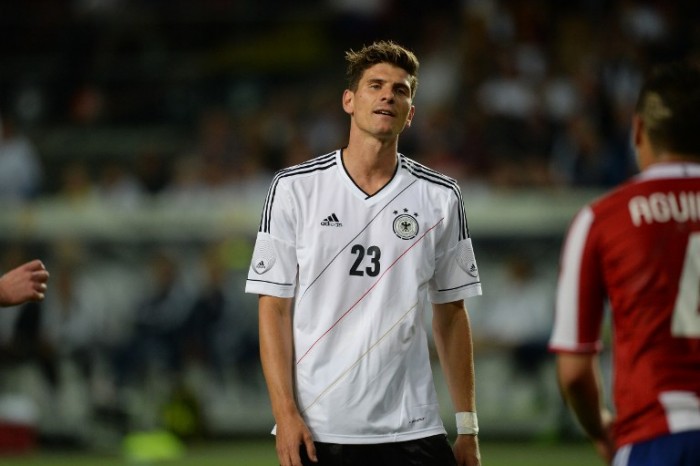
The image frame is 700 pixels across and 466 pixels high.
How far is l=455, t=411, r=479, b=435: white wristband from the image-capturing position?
5066 mm

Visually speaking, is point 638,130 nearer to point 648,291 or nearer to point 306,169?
point 648,291

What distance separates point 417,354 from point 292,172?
90 centimetres

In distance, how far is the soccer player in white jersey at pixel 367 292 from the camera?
488 cm

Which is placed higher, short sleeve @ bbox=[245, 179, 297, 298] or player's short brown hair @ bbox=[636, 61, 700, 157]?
player's short brown hair @ bbox=[636, 61, 700, 157]

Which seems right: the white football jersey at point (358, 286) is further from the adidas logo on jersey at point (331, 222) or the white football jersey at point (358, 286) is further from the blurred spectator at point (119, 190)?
the blurred spectator at point (119, 190)

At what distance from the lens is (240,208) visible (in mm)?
14656

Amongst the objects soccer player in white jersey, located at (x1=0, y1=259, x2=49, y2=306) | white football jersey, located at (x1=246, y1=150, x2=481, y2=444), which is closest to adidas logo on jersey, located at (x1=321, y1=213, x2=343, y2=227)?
white football jersey, located at (x1=246, y1=150, x2=481, y2=444)

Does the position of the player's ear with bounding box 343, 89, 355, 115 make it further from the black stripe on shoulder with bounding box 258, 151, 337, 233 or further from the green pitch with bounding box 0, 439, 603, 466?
the green pitch with bounding box 0, 439, 603, 466

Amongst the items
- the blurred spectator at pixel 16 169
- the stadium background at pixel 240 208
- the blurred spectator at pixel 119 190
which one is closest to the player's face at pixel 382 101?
the stadium background at pixel 240 208

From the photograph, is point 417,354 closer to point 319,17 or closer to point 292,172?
point 292,172

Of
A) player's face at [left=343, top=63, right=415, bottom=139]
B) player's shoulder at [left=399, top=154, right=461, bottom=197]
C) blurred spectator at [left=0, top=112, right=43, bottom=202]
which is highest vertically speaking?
blurred spectator at [left=0, top=112, right=43, bottom=202]

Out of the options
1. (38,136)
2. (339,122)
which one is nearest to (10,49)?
(38,136)

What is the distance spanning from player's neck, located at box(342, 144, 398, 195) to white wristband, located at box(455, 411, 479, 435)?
0.98 meters

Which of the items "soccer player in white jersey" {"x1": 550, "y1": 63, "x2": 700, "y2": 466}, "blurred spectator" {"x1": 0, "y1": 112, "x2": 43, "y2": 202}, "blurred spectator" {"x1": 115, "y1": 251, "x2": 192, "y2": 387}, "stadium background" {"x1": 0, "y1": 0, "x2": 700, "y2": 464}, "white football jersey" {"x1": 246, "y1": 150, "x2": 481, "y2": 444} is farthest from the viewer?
"blurred spectator" {"x1": 0, "y1": 112, "x2": 43, "y2": 202}
